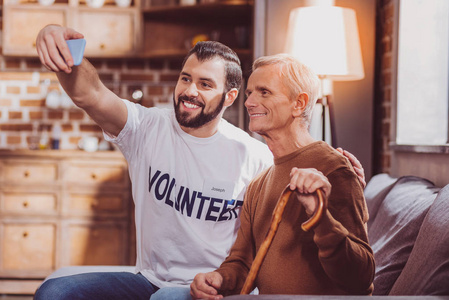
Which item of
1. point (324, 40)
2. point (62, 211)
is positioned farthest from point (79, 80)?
point (62, 211)

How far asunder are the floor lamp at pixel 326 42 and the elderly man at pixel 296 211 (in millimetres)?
1178

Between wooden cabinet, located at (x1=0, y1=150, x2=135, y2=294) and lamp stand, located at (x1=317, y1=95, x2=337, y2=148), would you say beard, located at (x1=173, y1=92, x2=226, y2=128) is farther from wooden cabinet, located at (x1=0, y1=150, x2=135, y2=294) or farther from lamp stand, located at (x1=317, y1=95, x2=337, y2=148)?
wooden cabinet, located at (x1=0, y1=150, x2=135, y2=294)

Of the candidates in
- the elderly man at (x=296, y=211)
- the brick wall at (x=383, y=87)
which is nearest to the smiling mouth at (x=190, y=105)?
the elderly man at (x=296, y=211)

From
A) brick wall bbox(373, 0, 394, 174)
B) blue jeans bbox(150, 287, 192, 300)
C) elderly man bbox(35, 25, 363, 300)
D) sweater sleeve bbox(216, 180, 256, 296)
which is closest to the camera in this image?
sweater sleeve bbox(216, 180, 256, 296)

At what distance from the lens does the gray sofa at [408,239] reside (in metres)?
1.23

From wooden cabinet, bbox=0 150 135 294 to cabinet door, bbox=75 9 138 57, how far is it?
87 cm

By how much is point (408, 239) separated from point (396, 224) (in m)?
0.13

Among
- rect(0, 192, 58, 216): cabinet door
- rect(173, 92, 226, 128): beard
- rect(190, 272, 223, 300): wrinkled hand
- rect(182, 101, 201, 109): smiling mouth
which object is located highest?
rect(182, 101, 201, 109): smiling mouth

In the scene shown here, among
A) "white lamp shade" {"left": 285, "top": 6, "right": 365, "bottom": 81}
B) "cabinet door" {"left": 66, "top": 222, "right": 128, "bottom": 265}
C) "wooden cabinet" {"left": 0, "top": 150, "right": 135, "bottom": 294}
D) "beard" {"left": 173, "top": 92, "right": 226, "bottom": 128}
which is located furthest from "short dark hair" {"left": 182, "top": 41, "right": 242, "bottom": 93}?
"cabinet door" {"left": 66, "top": 222, "right": 128, "bottom": 265}

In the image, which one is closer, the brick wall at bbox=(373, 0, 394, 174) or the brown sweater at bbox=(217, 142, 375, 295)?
the brown sweater at bbox=(217, 142, 375, 295)

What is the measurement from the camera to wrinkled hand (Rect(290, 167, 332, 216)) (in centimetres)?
110

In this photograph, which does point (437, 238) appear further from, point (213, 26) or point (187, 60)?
point (213, 26)

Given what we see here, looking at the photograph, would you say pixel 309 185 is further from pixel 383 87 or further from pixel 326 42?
pixel 383 87

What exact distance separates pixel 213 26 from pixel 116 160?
56.3 inches
